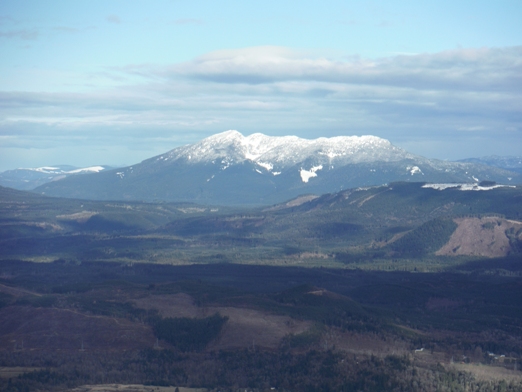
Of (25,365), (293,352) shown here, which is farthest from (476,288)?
(25,365)

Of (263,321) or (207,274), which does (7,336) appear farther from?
(207,274)

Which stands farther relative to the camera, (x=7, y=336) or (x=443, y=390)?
(x=7, y=336)

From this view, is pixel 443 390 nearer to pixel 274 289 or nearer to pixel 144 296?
pixel 144 296

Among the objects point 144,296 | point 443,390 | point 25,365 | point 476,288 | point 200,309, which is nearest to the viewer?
point 443,390

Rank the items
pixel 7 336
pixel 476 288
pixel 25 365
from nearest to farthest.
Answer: pixel 25 365 < pixel 7 336 < pixel 476 288

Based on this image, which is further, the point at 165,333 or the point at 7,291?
the point at 7,291

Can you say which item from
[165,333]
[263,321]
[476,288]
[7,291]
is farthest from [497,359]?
[7,291]

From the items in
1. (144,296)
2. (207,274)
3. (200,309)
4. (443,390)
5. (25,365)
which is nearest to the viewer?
(443,390)

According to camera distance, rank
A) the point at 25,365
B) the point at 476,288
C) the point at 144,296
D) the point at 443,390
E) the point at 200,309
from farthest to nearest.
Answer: the point at 476,288
the point at 144,296
the point at 200,309
the point at 25,365
the point at 443,390
